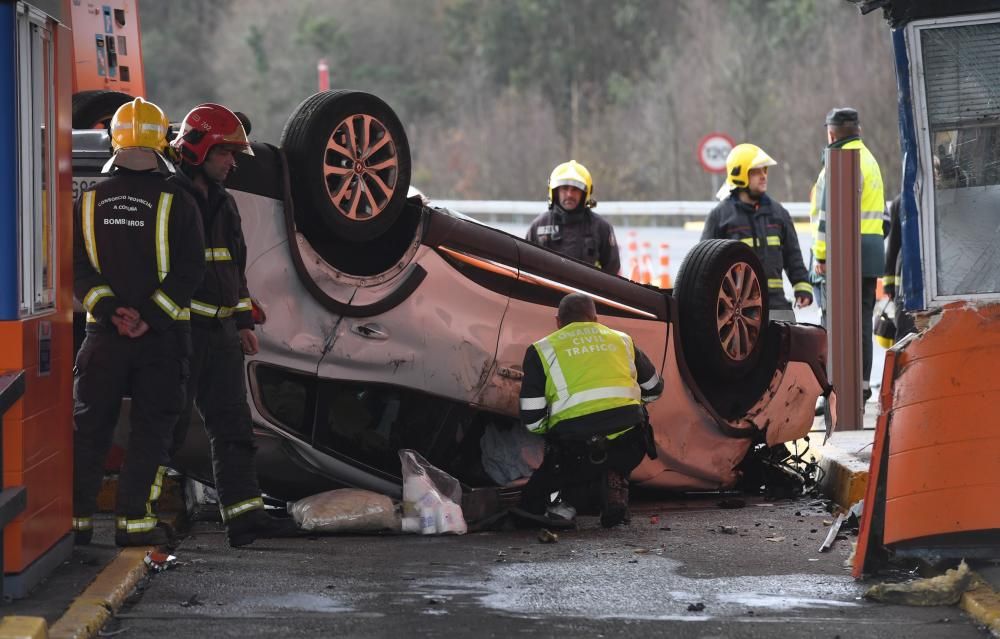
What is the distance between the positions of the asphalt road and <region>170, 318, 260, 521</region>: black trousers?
0.28 metres

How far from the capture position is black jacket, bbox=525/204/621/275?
1001 cm

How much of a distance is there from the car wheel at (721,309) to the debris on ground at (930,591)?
263 centimetres

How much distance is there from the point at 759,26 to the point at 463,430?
127 feet

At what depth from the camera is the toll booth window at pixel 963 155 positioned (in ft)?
19.1

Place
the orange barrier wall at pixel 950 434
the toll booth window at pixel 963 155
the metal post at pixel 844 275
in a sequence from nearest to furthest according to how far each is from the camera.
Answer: the orange barrier wall at pixel 950 434 → the toll booth window at pixel 963 155 → the metal post at pixel 844 275

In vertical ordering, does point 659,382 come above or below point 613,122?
below

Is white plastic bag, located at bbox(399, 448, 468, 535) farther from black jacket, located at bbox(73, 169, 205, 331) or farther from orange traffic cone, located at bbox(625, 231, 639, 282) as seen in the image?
orange traffic cone, located at bbox(625, 231, 639, 282)

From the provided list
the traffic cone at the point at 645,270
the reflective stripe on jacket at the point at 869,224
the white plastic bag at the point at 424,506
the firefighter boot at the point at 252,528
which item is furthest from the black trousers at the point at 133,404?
the traffic cone at the point at 645,270

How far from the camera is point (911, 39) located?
5816 millimetres

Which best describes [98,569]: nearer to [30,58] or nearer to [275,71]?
[30,58]

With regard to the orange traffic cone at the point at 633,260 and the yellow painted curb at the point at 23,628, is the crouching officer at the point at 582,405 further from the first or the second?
the orange traffic cone at the point at 633,260

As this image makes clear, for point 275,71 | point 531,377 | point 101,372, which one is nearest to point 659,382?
point 531,377

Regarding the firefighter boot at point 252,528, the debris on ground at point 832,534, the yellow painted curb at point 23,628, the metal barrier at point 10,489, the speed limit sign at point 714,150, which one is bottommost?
the debris on ground at point 832,534

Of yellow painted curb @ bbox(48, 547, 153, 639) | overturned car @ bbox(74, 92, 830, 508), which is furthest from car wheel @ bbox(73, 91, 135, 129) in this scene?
yellow painted curb @ bbox(48, 547, 153, 639)
